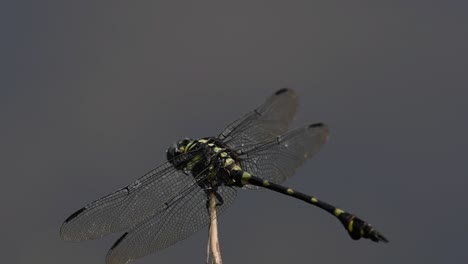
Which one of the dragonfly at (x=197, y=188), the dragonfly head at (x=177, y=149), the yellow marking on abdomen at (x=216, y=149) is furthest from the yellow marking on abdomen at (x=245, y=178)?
the dragonfly head at (x=177, y=149)

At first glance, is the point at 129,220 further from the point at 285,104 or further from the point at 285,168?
the point at 285,104

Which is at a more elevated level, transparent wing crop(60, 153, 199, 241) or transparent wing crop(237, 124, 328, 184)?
transparent wing crop(60, 153, 199, 241)

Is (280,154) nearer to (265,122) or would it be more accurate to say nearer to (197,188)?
(265,122)

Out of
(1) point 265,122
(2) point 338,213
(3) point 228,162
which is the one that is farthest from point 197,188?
(1) point 265,122

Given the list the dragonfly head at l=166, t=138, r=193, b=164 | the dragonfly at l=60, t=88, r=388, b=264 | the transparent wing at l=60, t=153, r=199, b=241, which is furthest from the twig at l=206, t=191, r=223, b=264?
the dragonfly head at l=166, t=138, r=193, b=164

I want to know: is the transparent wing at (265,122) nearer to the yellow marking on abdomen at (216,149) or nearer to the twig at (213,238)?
the yellow marking on abdomen at (216,149)

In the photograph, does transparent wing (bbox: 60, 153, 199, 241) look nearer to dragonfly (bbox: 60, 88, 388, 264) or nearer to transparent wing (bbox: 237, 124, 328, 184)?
dragonfly (bbox: 60, 88, 388, 264)
